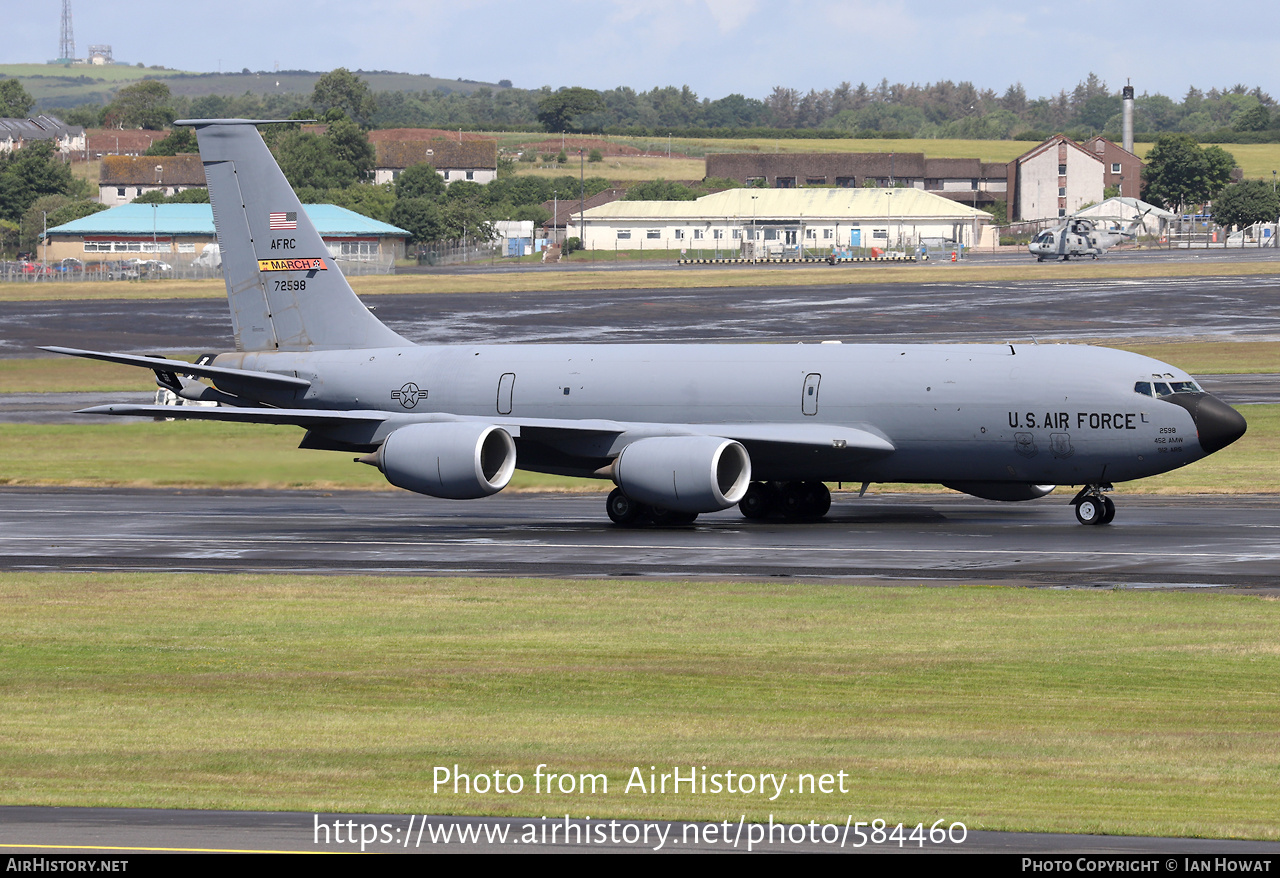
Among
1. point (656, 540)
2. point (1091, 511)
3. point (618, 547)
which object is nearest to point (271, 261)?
point (656, 540)

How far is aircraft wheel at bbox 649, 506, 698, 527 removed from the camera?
Answer: 38969mm

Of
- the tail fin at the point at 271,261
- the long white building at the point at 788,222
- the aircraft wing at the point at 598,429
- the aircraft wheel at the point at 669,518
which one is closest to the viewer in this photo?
the aircraft wing at the point at 598,429

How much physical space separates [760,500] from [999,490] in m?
5.88

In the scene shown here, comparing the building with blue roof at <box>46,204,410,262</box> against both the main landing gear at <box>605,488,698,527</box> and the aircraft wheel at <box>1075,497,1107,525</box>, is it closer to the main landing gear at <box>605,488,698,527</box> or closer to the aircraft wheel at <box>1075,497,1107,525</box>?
the main landing gear at <box>605,488,698,527</box>

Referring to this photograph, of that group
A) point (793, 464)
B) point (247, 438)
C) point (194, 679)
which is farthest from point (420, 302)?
point (194, 679)

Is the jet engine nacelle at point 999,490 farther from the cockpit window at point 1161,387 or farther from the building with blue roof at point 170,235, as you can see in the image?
the building with blue roof at point 170,235

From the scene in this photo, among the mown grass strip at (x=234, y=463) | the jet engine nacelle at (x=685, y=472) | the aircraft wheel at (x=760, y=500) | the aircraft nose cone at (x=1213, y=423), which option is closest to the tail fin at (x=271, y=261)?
the mown grass strip at (x=234, y=463)

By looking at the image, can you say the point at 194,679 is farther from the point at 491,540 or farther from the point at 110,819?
the point at 491,540

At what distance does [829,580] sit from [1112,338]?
5566 centimetres

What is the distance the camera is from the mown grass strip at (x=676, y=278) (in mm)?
121438

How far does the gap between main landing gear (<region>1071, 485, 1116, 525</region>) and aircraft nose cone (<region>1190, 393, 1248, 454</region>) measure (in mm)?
2670

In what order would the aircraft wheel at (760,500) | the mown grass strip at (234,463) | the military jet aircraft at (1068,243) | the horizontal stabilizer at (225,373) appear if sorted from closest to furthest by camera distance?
the horizontal stabilizer at (225,373) < the aircraft wheel at (760,500) < the mown grass strip at (234,463) < the military jet aircraft at (1068,243)

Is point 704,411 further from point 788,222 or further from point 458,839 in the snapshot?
point 788,222

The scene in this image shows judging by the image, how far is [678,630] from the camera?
24.2 m
